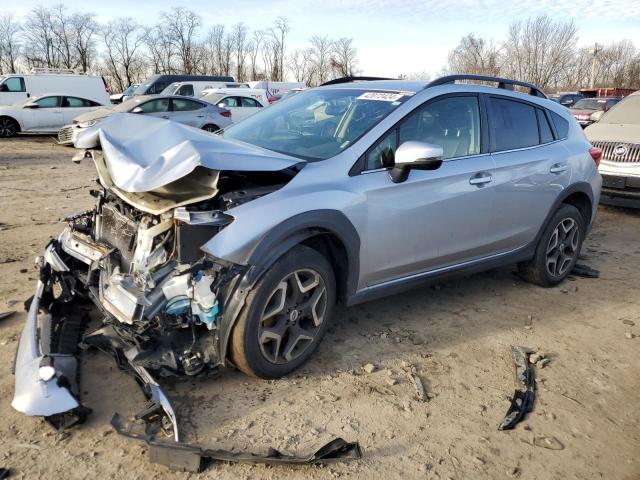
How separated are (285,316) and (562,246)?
3170mm

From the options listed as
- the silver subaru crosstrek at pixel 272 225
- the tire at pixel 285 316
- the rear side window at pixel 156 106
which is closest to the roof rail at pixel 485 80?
the silver subaru crosstrek at pixel 272 225

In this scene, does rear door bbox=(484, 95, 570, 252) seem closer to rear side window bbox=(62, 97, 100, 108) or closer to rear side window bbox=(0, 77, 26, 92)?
rear side window bbox=(62, 97, 100, 108)

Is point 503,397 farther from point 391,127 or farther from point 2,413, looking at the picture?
point 2,413

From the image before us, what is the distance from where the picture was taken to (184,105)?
15258 mm

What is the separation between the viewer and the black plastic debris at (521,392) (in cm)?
304

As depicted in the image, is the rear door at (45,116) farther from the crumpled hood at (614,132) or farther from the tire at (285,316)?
the tire at (285,316)

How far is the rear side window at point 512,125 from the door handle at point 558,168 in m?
0.26

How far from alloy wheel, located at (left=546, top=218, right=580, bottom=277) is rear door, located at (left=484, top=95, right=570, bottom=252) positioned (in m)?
0.36

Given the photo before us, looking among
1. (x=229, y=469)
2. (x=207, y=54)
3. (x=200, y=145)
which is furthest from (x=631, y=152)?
(x=207, y=54)

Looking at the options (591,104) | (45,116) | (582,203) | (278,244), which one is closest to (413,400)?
(278,244)

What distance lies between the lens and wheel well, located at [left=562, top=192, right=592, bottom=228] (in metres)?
5.07

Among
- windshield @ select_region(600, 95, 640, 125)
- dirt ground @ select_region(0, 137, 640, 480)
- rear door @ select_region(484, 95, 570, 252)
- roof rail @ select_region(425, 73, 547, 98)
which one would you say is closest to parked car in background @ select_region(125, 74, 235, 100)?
windshield @ select_region(600, 95, 640, 125)

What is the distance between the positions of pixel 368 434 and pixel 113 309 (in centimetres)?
149

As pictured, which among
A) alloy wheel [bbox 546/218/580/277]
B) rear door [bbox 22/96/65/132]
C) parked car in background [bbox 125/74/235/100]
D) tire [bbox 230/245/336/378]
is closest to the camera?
tire [bbox 230/245/336/378]
